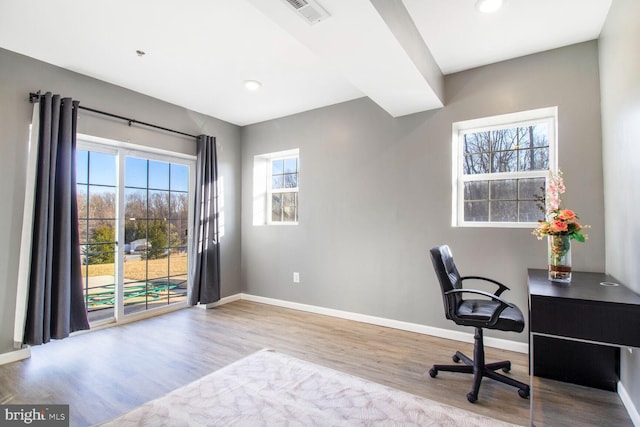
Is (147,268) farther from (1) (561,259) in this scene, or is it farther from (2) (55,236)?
(1) (561,259)

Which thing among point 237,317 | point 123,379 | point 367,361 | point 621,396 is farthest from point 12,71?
point 621,396

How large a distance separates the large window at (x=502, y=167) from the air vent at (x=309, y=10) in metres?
1.90

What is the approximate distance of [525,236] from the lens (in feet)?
8.99

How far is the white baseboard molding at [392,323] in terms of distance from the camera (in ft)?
9.28

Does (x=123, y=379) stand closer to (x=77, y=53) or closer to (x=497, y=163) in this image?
(x=77, y=53)

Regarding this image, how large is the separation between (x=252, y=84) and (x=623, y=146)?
3083 millimetres

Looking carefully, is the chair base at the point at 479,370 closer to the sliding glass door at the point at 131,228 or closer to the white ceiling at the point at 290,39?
the white ceiling at the point at 290,39

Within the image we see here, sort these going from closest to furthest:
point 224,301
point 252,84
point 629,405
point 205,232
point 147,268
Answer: point 629,405
point 252,84
point 147,268
point 205,232
point 224,301

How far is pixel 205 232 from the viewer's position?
4098mm

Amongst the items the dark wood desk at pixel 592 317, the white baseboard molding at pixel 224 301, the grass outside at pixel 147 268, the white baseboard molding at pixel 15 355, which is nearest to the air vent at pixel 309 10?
the dark wood desk at pixel 592 317

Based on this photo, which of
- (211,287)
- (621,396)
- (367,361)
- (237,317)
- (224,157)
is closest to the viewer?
(621,396)

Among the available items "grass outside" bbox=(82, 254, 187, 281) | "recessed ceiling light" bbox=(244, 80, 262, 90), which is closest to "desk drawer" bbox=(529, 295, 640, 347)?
"recessed ceiling light" bbox=(244, 80, 262, 90)

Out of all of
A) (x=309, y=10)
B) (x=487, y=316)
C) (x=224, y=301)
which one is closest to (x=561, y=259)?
(x=487, y=316)

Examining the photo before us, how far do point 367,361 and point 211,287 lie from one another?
239cm
